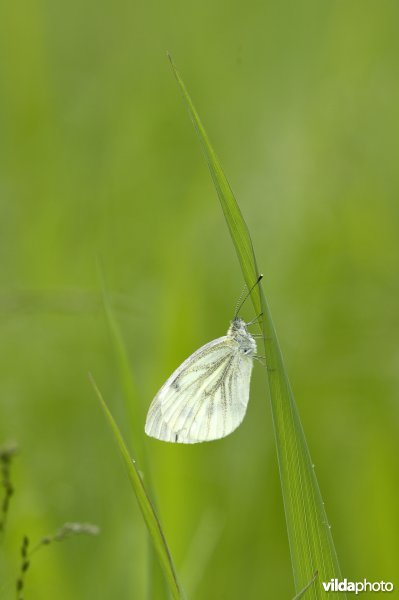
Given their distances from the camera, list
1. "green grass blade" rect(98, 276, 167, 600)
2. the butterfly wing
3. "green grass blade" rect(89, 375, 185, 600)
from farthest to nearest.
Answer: the butterfly wing, "green grass blade" rect(98, 276, 167, 600), "green grass blade" rect(89, 375, 185, 600)

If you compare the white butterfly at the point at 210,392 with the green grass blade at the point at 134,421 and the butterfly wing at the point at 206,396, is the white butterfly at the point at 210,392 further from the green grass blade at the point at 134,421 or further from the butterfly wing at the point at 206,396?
the green grass blade at the point at 134,421

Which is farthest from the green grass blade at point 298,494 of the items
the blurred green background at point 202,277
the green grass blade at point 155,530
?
the blurred green background at point 202,277

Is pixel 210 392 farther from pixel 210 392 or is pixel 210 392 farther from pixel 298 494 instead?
pixel 298 494

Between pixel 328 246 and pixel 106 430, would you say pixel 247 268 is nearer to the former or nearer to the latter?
pixel 106 430

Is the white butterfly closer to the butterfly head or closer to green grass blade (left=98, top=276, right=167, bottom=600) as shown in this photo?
the butterfly head

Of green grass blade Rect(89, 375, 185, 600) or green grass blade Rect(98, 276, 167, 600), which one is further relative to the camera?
green grass blade Rect(98, 276, 167, 600)

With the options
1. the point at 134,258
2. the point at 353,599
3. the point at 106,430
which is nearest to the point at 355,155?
the point at 134,258

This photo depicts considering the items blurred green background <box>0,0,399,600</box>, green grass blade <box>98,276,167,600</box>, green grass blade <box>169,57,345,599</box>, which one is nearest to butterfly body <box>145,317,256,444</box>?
blurred green background <box>0,0,399,600</box>
